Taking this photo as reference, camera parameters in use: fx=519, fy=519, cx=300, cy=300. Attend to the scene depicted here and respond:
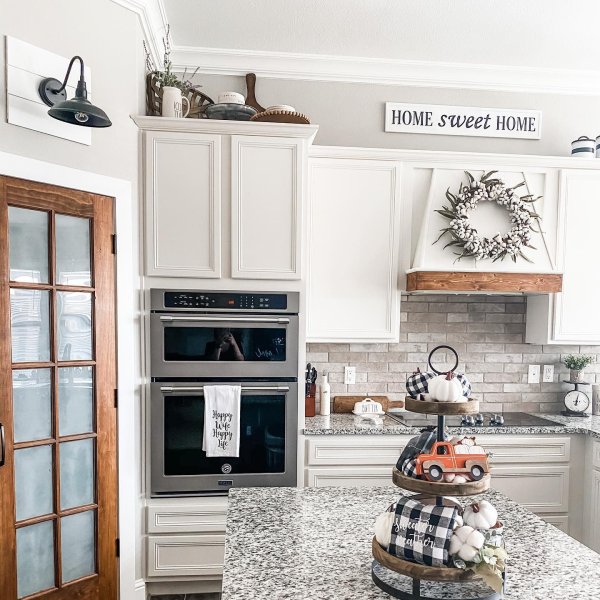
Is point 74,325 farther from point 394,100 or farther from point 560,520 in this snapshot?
point 560,520

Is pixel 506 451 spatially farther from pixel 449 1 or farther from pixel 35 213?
pixel 35 213

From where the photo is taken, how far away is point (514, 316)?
3617 mm

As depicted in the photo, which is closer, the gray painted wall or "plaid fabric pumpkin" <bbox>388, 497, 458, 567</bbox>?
"plaid fabric pumpkin" <bbox>388, 497, 458, 567</bbox>

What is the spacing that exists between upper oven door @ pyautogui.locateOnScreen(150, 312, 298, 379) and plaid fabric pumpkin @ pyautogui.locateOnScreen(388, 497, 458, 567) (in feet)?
5.60

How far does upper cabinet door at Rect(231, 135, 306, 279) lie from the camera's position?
2793 mm

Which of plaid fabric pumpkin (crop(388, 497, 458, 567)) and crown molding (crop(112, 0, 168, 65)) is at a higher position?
crown molding (crop(112, 0, 168, 65))

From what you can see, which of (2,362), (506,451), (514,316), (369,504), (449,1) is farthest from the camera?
(514,316)

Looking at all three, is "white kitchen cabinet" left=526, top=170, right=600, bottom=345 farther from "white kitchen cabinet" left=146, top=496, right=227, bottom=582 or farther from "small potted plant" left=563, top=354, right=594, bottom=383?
"white kitchen cabinet" left=146, top=496, right=227, bottom=582

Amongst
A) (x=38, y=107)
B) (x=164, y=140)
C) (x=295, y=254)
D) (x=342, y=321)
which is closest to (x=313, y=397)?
(x=342, y=321)

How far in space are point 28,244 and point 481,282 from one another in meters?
2.44

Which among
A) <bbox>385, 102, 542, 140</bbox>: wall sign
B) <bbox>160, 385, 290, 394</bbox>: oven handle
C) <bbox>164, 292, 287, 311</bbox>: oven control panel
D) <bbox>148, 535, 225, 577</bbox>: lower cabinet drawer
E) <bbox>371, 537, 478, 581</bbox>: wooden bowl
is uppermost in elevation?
<bbox>385, 102, 542, 140</bbox>: wall sign

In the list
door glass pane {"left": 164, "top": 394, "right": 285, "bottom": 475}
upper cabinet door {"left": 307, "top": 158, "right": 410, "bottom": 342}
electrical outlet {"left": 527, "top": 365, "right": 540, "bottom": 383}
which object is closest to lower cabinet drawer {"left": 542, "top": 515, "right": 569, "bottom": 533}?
electrical outlet {"left": 527, "top": 365, "right": 540, "bottom": 383}

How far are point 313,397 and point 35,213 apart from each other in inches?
76.6

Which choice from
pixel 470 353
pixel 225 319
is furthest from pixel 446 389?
pixel 470 353
